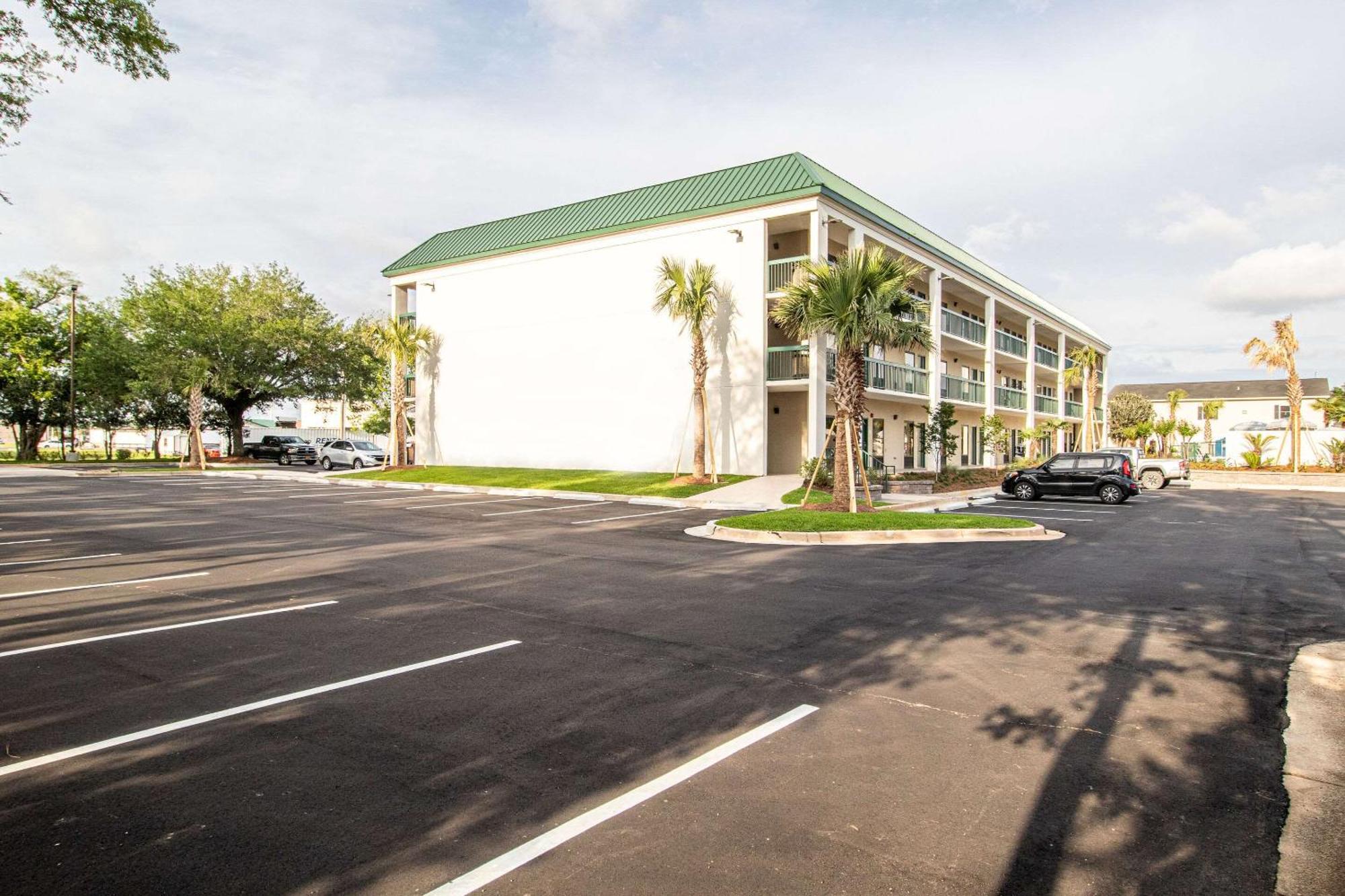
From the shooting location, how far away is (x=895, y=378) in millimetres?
30484

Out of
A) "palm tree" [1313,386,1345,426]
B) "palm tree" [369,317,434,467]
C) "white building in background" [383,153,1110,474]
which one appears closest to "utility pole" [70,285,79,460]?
"white building in background" [383,153,1110,474]

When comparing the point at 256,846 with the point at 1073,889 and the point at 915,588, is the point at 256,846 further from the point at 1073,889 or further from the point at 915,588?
the point at 915,588

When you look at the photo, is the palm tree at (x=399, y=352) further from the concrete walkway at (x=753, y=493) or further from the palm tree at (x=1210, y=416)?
the palm tree at (x=1210, y=416)

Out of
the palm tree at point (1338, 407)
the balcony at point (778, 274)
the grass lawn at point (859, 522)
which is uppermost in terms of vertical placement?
the balcony at point (778, 274)

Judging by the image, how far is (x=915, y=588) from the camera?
30.6 feet

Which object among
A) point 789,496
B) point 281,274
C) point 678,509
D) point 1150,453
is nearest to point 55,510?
point 678,509

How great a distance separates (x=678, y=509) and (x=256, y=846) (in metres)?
17.7

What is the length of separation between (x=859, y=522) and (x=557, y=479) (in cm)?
1552

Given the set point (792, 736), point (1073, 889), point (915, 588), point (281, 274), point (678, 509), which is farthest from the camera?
point (281, 274)

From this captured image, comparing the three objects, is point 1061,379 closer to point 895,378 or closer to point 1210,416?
point 895,378

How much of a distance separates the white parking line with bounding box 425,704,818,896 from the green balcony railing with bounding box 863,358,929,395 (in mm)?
24811

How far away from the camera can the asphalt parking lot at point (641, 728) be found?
10.4 ft

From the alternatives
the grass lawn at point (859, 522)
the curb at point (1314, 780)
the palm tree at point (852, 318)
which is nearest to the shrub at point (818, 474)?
the palm tree at point (852, 318)

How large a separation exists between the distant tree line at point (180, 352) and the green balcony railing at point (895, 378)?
31.1m
